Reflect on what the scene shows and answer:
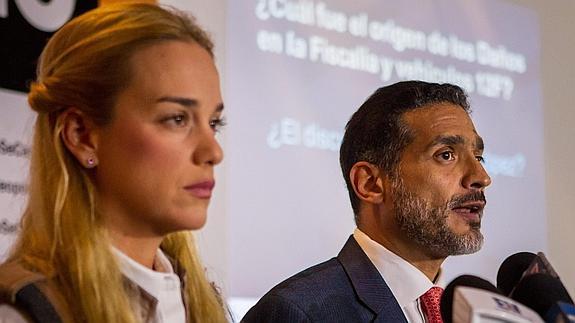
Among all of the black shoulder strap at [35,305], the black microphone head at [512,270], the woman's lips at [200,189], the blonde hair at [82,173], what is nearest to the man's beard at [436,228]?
the black microphone head at [512,270]

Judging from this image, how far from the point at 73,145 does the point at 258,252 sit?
178 cm

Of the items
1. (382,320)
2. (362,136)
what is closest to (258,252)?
(362,136)

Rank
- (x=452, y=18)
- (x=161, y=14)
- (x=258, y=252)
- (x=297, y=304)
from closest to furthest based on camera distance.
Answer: (x=161, y=14) < (x=297, y=304) < (x=258, y=252) < (x=452, y=18)

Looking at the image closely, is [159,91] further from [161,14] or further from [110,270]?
[110,270]

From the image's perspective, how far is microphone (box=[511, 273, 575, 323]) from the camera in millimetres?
1662

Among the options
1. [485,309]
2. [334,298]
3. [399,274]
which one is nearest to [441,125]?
[399,274]

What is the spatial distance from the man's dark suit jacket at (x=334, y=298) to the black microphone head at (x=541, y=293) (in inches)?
29.5

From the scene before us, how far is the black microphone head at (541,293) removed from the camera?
66.0 inches

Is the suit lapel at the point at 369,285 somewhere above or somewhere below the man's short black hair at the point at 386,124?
below

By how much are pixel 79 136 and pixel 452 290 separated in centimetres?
68

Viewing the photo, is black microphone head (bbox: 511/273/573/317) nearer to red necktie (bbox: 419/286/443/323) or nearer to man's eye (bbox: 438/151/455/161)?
red necktie (bbox: 419/286/443/323)

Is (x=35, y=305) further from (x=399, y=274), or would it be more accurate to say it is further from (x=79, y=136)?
(x=399, y=274)

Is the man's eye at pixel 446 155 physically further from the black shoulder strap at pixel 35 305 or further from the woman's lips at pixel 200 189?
the black shoulder strap at pixel 35 305

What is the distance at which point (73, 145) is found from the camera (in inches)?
74.9
